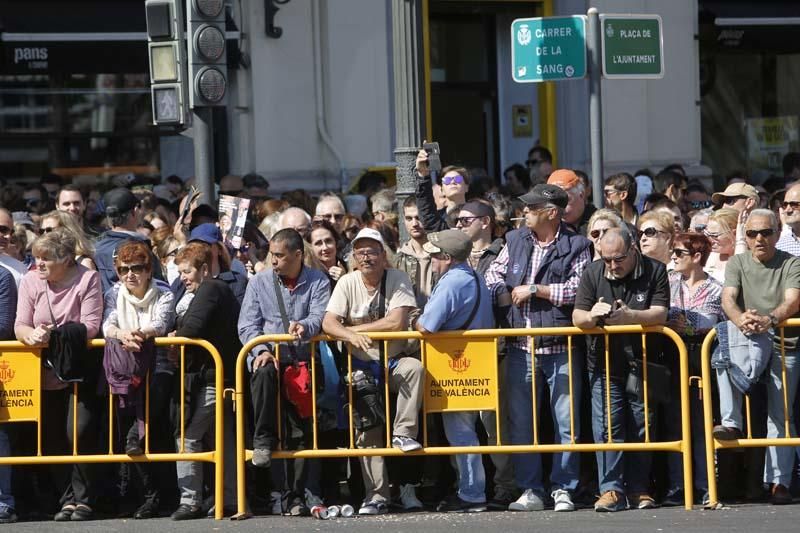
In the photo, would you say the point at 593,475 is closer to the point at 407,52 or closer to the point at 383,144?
the point at 407,52

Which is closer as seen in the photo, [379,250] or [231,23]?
[379,250]

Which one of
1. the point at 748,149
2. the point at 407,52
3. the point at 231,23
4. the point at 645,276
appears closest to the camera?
the point at 645,276

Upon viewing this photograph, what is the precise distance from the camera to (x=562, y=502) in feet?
29.5

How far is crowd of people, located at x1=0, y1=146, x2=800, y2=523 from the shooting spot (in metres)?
8.90

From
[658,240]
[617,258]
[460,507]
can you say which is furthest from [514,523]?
[658,240]

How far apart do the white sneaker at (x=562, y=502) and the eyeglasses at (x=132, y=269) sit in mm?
2879

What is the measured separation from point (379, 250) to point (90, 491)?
7.68 feet

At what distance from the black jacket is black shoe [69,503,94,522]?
1.07m

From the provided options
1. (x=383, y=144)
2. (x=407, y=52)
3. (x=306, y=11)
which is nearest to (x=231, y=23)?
(x=306, y=11)

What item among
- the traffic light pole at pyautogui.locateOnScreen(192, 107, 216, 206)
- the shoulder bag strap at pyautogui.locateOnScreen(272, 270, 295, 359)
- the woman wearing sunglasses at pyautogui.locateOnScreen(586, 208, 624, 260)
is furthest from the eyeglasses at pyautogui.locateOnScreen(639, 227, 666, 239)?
the traffic light pole at pyautogui.locateOnScreen(192, 107, 216, 206)

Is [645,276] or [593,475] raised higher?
[645,276]

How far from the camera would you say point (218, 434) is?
8.97 meters

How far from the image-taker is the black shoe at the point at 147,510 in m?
9.06

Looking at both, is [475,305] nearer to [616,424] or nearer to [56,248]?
[616,424]
